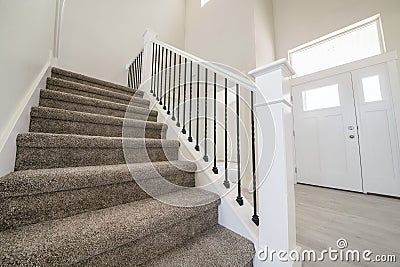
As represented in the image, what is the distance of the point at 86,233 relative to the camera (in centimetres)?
61

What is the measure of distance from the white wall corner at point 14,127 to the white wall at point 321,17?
3.83 m

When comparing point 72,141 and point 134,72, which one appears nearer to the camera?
point 72,141

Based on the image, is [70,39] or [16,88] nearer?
[16,88]

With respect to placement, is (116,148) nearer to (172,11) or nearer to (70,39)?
(70,39)

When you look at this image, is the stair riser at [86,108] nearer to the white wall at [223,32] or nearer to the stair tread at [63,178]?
the stair tread at [63,178]

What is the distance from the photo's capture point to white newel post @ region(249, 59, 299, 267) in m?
0.77

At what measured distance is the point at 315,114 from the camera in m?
3.09

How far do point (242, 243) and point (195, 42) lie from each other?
14.8 ft

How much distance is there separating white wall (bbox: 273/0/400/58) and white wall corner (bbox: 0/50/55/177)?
3.83 metres

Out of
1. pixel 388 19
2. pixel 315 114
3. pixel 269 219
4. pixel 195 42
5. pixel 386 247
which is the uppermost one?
pixel 195 42

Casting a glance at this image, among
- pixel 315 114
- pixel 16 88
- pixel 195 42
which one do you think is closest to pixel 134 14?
pixel 195 42

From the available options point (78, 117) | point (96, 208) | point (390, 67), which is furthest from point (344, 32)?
point (96, 208)

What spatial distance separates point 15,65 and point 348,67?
382 cm
